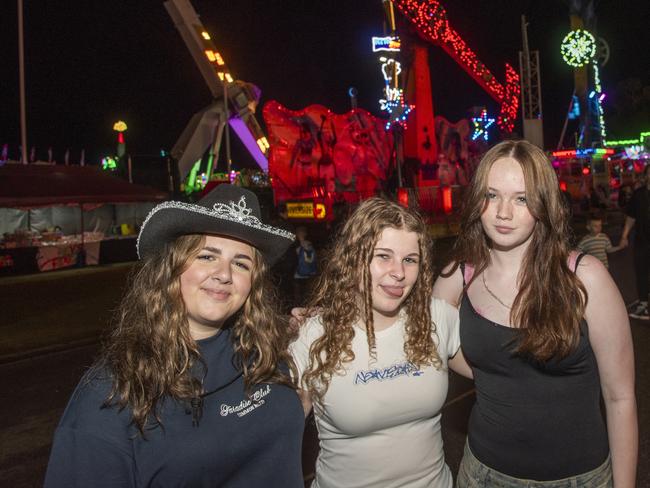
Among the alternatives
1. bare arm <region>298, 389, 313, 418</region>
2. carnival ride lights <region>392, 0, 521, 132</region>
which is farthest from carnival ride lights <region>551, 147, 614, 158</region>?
→ bare arm <region>298, 389, 313, 418</region>

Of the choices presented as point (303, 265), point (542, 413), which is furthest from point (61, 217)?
point (542, 413)

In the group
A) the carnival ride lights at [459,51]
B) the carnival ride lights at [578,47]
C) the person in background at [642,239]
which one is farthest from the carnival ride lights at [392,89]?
the person in background at [642,239]

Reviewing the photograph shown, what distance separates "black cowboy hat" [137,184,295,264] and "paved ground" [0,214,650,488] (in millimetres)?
1092

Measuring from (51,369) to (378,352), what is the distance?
614cm

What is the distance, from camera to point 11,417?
5.09 metres

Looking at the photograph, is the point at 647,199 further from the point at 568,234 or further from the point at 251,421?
the point at 251,421

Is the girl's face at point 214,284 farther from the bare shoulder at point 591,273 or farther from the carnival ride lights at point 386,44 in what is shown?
the carnival ride lights at point 386,44

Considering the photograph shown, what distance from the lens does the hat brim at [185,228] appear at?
5.80 feet

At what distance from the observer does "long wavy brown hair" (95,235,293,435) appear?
5.10 ft

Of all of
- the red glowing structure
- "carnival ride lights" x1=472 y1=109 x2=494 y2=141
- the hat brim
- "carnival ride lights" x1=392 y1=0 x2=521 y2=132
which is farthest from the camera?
"carnival ride lights" x1=472 y1=109 x2=494 y2=141

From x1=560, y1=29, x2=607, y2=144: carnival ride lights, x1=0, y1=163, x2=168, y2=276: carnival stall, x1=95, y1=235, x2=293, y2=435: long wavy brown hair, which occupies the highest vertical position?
x1=560, y1=29, x2=607, y2=144: carnival ride lights

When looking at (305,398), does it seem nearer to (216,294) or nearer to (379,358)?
(379,358)

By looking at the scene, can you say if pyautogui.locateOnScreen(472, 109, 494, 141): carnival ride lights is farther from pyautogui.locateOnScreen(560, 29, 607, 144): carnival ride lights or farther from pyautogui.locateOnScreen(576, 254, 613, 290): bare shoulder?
pyautogui.locateOnScreen(576, 254, 613, 290): bare shoulder

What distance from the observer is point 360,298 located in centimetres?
213
